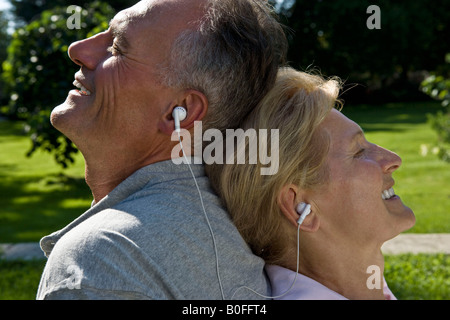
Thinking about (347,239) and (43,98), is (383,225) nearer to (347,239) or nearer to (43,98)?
(347,239)

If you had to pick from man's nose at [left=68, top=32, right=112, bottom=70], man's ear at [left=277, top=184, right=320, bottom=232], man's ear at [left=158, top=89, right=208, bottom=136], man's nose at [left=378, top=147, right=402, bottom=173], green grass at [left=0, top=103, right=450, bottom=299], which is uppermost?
man's nose at [left=68, top=32, right=112, bottom=70]

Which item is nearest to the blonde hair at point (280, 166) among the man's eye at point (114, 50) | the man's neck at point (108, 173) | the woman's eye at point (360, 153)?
the woman's eye at point (360, 153)

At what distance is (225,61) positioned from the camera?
170cm

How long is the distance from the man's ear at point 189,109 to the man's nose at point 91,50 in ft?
0.99

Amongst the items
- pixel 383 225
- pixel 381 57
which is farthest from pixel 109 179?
pixel 381 57

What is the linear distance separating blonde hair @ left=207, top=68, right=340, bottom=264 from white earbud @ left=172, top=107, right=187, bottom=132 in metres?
0.18

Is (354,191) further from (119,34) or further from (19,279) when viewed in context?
(19,279)

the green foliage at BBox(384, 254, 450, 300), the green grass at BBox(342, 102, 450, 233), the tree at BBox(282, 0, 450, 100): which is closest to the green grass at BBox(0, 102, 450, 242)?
the green grass at BBox(342, 102, 450, 233)

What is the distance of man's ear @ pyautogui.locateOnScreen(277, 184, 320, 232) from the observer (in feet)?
5.77

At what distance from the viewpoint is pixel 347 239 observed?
5.91 feet

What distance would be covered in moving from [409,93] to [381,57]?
5.02 meters

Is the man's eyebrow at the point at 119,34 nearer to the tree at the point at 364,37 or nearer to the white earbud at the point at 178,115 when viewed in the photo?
the white earbud at the point at 178,115

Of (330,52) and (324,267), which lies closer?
(324,267)

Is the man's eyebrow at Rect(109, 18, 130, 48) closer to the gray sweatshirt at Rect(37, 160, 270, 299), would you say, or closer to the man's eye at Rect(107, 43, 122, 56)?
the man's eye at Rect(107, 43, 122, 56)
